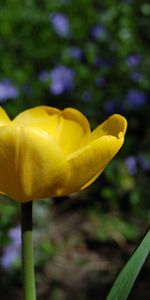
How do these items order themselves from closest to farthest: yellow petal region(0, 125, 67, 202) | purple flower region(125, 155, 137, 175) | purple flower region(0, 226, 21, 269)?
yellow petal region(0, 125, 67, 202) → purple flower region(0, 226, 21, 269) → purple flower region(125, 155, 137, 175)

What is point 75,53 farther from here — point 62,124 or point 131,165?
point 62,124

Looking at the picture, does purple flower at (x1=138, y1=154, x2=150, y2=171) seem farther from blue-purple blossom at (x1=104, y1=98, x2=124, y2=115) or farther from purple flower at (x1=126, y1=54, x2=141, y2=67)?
purple flower at (x1=126, y1=54, x2=141, y2=67)

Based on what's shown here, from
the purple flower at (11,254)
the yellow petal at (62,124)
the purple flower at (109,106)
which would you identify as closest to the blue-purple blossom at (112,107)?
the purple flower at (109,106)

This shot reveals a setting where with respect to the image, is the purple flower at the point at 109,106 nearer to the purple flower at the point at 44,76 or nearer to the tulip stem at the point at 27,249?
the purple flower at the point at 44,76

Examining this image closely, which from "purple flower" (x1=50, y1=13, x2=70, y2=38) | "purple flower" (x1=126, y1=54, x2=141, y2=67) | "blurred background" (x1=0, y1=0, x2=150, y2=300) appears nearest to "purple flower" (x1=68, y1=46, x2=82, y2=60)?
"blurred background" (x1=0, y1=0, x2=150, y2=300)

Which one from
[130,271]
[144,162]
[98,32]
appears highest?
[130,271]

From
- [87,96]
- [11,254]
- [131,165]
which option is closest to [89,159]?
[11,254]
